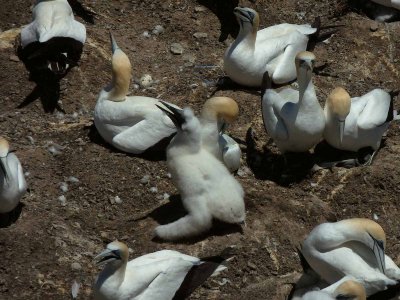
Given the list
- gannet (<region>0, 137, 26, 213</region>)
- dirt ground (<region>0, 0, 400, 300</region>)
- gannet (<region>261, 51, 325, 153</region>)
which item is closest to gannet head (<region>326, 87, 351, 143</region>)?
gannet (<region>261, 51, 325, 153</region>)

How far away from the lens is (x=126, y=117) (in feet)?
32.8

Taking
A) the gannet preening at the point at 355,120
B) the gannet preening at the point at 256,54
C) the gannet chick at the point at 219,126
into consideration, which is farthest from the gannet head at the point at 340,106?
the gannet preening at the point at 256,54

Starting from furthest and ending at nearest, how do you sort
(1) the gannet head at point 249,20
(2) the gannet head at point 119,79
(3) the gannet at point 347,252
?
(1) the gannet head at point 249,20, (2) the gannet head at point 119,79, (3) the gannet at point 347,252

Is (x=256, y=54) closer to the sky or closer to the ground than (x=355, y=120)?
closer to the ground

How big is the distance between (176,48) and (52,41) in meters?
1.38

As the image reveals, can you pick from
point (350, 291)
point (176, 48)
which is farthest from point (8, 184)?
point (176, 48)

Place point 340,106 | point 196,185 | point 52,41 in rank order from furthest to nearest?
point 52,41
point 340,106
point 196,185

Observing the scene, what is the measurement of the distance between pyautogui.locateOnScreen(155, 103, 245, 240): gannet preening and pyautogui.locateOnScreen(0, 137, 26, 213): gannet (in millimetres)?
1059

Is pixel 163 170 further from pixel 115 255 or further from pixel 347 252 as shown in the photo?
pixel 115 255

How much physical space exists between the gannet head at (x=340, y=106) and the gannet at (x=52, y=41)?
2.43 metres

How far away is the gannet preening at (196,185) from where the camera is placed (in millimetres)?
A: 8820

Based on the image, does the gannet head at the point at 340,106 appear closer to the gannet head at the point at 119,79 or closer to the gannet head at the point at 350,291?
the gannet head at the point at 119,79

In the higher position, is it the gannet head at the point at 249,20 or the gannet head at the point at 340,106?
the gannet head at the point at 340,106

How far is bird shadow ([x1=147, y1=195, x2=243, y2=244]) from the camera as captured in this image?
889 centimetres
